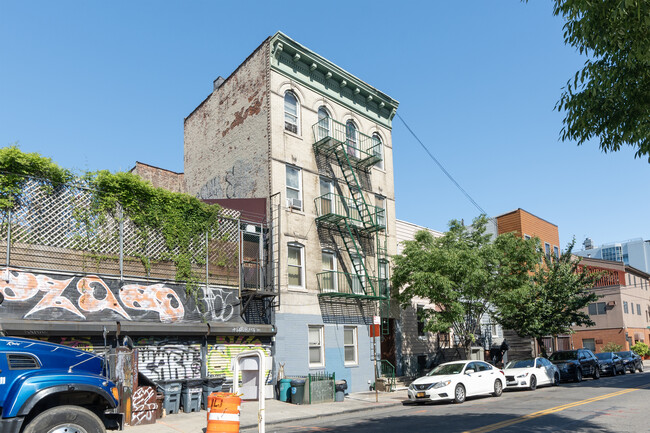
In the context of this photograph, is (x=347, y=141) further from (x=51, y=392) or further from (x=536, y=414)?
(x=51, y=392)

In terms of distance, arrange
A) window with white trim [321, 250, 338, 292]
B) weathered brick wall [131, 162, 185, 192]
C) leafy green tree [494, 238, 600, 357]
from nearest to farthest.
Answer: window with white trim [321, 250, 338, 292], leafy green tree [494, 238, 600, 357], weathered brick wall [131, 162, 185, 192]

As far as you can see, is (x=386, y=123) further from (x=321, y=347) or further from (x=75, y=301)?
(x=75, y=301)

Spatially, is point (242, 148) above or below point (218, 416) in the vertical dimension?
above

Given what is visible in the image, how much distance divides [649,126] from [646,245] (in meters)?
142

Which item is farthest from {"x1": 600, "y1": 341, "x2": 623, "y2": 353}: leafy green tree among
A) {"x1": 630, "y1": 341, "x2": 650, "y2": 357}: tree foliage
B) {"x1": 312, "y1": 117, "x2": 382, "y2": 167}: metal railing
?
{"x1": 312, "y1": 117, "x2": 382, "y2": 167}: metal railing

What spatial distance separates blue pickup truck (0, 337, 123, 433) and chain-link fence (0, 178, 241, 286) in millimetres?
7507

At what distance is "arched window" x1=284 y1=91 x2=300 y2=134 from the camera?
884 inches

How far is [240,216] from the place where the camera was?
2022 cm

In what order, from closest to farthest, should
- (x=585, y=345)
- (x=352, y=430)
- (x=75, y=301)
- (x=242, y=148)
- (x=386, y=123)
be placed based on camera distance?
(x=352, y=430)
(x=75, y=301)
(x=242, y=148)
(x=386, y=123)
(x=585, y=345)

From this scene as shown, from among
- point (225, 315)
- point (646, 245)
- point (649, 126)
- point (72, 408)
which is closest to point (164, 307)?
point (225, 315)

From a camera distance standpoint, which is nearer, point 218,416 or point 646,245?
point 218,416

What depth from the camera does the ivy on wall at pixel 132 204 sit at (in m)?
14.5

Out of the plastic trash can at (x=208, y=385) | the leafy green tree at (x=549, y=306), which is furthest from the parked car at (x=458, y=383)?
the leafy green tree at (x=549, y=306)

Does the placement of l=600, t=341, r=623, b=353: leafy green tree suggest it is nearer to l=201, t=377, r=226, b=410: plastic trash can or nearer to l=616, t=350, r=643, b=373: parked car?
l=616, t=350, r=643, b=373: parked car
